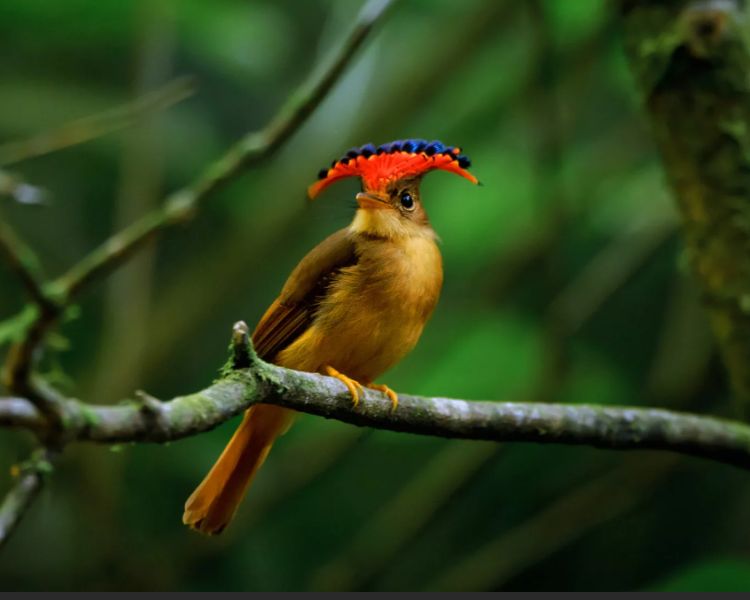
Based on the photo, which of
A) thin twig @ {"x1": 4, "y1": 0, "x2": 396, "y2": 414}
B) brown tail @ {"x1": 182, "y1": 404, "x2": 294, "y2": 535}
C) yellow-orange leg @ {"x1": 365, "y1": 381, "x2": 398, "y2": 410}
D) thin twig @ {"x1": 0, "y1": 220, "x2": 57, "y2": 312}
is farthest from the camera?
yellow-orange leg @ {"x1": 365, "y1": 381, "x2": 398, "y2": 410}

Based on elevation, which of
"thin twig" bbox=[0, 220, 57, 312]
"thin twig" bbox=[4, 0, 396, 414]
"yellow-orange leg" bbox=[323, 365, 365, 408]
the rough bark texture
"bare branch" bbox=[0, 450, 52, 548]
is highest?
"thin twig" bbox=[4, 0, 396, 414]

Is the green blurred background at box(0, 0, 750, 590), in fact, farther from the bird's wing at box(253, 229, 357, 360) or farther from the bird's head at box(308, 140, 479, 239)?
the bird's head at box(308, 140, 479, 239)

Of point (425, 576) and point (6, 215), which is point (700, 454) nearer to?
point (425, 576)

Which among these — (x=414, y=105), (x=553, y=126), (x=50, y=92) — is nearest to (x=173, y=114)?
(x=50, y=92)

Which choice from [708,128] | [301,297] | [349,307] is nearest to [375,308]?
[349,307]

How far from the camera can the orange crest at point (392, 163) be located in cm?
129

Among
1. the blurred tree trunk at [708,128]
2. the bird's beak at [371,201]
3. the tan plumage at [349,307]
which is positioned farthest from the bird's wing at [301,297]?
the blurred tree trunk at [708,128]

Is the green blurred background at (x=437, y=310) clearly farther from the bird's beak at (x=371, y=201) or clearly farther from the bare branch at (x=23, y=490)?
the bare branch at (x=23, y=490)

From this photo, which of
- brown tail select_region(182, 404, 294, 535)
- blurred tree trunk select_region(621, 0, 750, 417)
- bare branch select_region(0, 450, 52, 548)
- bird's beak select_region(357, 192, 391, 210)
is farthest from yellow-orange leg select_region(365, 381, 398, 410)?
blurred tree trunk select_region(621, 0, 750, 417)

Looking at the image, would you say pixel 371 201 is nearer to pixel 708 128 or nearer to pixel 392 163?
pixel 392 163

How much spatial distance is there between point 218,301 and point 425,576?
Answer: 1.83 meters

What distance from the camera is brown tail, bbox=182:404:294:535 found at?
50.2 inches

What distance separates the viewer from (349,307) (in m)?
1.62

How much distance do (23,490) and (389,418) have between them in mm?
775
